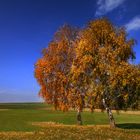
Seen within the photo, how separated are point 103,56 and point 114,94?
5722 mm

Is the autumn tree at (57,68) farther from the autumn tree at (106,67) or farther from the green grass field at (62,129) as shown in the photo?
the autumn tree at (106,67)

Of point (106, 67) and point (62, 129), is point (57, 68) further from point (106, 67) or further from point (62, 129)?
point (62, 129)

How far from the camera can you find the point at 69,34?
227 ft

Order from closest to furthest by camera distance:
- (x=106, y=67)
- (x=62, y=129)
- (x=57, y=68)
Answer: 1. (x=62, y=129)
2. (x=106, y=67)
3. (x=57, y=68)

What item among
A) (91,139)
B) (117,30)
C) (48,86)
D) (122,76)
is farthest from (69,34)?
(91,139)

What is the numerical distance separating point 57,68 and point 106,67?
1446 centimetres

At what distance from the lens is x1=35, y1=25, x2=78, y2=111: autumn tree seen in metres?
66.9

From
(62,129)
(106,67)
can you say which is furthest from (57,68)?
(62,129)

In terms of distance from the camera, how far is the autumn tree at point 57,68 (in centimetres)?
6694

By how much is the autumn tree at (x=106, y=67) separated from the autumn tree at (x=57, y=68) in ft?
29.9

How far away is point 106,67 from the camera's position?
55.0m

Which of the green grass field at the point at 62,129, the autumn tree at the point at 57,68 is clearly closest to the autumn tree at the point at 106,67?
the green grass field at the point at 62,129

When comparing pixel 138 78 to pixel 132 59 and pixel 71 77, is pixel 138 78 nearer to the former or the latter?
pixel 132 59

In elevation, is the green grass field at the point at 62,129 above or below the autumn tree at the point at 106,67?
below
